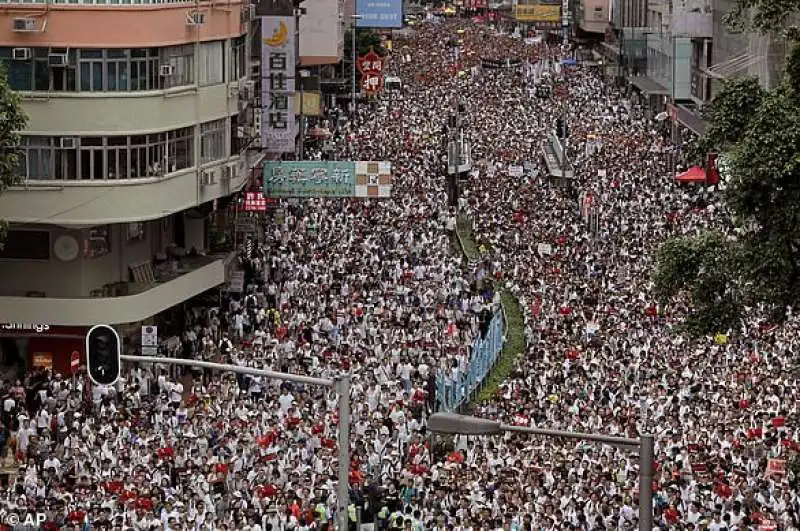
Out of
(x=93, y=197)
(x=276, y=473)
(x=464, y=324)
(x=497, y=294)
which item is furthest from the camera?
(x=497, y=294)

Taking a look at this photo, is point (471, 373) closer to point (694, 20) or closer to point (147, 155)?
point (147, 155)

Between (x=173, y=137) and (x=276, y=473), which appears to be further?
(x=173, y=137)

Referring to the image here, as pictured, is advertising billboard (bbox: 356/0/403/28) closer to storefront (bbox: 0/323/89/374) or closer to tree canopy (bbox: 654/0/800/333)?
storefront (bbox: 0/323/89/374)

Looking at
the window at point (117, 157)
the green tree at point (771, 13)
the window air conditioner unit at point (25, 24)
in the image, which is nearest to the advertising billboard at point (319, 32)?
the window at point (117, 157)

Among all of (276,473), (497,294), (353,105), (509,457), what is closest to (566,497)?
(509,457)

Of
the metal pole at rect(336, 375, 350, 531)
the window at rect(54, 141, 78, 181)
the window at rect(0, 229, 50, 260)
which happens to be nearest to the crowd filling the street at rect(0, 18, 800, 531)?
the window at rect(0, 229, 50, 260)

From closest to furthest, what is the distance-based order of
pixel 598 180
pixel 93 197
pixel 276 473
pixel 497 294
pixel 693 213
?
pixel 276 473, pixel 93 197, pixel 497 294, pixel 693 213, pixel 598 180

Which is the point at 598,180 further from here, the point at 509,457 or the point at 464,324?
the point at 509,457
